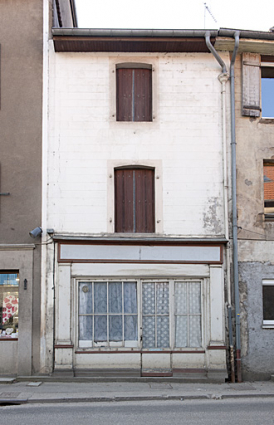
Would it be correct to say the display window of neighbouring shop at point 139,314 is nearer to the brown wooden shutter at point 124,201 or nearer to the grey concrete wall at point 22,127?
the grey concrete wall at point 22,127

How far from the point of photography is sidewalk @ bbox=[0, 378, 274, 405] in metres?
9.89

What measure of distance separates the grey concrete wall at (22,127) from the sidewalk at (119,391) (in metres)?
1.15

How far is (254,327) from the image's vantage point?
1223 cm

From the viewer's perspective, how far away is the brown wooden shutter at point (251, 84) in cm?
1282

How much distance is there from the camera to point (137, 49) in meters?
12.7

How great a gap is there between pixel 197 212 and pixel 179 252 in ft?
3.91

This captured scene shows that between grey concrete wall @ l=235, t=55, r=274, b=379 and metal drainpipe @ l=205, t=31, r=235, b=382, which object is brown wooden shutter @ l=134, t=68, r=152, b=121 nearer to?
metal drainpipe @ l=205, t=31, r=235, b=382

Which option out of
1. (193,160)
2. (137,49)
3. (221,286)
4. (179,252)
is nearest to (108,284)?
(179,252)

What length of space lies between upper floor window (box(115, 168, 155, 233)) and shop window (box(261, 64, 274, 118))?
12.5 feet

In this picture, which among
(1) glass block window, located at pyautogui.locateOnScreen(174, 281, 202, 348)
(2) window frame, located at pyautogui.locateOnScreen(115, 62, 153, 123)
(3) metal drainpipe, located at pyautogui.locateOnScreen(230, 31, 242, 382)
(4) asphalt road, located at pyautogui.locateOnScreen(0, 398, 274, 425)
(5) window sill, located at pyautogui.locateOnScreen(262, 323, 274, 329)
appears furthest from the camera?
(2) window frame, located at pyautogui.locateOnScreen(115, 62, 153, 123)

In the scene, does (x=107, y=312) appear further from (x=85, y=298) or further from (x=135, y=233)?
(x=135, y=233)

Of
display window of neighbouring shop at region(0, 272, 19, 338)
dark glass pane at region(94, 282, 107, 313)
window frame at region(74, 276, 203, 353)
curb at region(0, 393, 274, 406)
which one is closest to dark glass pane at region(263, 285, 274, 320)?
window frame at region(74, 276, 203, 353)

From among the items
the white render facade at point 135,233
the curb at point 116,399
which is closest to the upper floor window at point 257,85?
the white render facade at point 135,233

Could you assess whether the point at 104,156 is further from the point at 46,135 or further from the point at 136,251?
the point at 136,251
